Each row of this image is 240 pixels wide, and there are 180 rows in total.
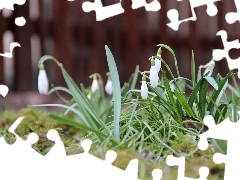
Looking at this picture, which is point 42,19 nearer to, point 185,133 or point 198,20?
point 198,20

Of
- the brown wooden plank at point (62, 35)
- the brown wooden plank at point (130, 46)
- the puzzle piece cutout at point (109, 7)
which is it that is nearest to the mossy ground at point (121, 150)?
the puzzle piece cutout at point (109, 7)

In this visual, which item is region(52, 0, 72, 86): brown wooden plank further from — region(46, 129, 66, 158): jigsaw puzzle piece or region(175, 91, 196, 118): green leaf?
region(46, 129, 66, 158): jigsaw puzzle piece

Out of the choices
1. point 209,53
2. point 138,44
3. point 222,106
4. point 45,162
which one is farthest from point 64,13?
point 45,162

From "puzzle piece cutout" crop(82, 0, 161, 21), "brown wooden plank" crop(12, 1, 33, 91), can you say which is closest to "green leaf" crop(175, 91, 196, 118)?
"puzzle piece cutout" crop(82, 0, 161, 21)

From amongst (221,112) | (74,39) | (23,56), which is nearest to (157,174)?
(221,112)

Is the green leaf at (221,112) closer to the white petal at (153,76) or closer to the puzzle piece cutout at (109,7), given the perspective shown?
the white petal at (153,76)

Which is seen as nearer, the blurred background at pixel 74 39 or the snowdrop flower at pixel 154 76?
the snowdrop flower at pixel 154 76
